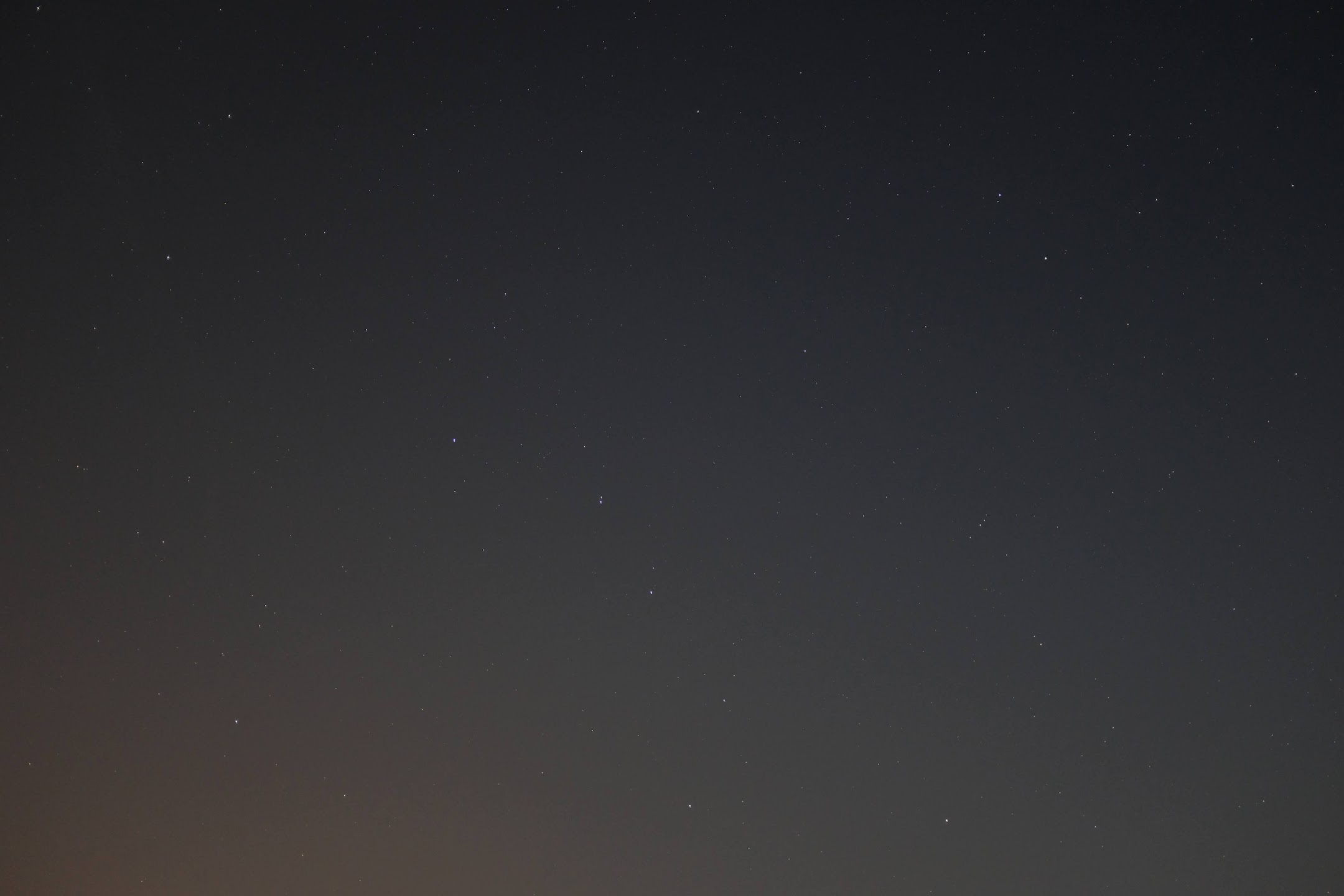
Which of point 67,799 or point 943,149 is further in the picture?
point 67,799

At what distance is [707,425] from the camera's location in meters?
1.12

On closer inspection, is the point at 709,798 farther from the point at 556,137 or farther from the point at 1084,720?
the point at 556,137

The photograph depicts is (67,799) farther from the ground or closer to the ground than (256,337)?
closer to the ground

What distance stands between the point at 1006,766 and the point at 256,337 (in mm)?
1053

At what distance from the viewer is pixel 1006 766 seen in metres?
1.15

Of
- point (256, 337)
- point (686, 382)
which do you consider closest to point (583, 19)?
point (686, 382)

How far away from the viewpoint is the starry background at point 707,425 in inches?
42.7

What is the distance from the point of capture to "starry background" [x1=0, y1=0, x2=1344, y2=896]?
1.08 metres

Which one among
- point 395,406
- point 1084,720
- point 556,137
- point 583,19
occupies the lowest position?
point 1084,720

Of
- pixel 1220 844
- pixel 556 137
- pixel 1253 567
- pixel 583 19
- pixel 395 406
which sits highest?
pixel 583 19

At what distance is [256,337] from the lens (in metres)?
1.16

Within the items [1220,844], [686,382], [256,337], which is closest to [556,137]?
[686,382]

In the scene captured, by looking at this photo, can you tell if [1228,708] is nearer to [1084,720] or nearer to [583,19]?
[1084,720]

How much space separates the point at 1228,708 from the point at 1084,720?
18 centimetres
